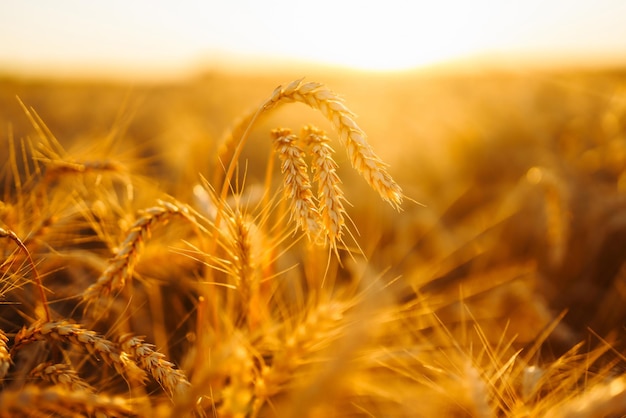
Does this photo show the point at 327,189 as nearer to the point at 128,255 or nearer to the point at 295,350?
the point at 295,350

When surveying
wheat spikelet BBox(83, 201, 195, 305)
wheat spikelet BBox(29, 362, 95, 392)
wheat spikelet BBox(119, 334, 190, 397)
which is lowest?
wheat spikelet BBox(29, 362, 95, 392)

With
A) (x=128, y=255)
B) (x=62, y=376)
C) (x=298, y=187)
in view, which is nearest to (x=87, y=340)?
(x=62, y=376)

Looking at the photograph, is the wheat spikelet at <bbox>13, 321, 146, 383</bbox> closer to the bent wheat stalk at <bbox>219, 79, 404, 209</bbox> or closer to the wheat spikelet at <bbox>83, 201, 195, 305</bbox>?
the wheat spikelet at <bbox>83, 201, 195, 305</bbox>

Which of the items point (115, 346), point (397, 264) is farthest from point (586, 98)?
point (115, 346)

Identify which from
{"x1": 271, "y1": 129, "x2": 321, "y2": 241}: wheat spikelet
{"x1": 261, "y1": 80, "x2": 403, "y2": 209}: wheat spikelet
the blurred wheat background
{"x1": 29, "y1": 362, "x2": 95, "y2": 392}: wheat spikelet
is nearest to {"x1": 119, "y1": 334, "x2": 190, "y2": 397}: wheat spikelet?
the blurred wheat background

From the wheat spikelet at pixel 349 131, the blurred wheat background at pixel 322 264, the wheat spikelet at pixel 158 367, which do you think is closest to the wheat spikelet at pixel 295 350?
the blurred wheat background at pixel 322 264

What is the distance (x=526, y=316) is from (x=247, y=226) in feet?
4.59

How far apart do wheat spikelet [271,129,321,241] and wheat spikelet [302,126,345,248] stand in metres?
0.02

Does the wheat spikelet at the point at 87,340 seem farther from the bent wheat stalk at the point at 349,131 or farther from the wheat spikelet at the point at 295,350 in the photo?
the bent wheat stalk at the point at 349,131

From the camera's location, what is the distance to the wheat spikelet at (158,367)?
907 mm

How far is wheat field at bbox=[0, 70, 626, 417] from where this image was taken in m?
0.92

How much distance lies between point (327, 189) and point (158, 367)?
0.51 meters

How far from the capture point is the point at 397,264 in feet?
7.31

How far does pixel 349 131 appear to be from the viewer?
3.01ft
